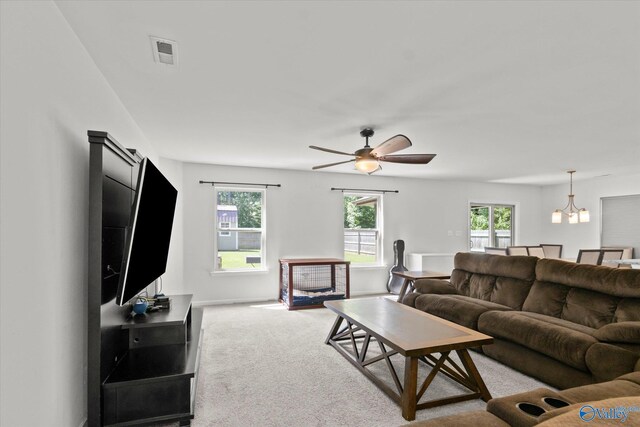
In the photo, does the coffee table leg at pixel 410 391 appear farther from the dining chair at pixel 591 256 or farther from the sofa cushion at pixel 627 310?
the dining chair at pixel 591 256

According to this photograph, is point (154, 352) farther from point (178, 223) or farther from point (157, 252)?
point (178, 223)

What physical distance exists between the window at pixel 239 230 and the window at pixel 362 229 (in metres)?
1.72

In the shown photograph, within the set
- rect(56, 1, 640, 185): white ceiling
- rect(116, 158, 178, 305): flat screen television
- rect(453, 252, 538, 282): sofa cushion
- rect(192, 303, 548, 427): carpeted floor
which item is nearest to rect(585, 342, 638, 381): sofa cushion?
rect(192, 303, 548, 427): carpeted floor

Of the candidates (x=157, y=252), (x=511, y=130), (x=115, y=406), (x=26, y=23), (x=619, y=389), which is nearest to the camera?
(x=26, y=23)

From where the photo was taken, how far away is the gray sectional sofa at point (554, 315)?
7.81ft

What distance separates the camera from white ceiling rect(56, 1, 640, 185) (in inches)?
68.1

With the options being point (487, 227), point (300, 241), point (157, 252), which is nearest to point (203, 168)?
point (300, 241)

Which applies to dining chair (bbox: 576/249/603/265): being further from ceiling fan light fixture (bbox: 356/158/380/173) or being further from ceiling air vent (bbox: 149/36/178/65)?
ceiling air vent (bbox: 149/36/178/65)

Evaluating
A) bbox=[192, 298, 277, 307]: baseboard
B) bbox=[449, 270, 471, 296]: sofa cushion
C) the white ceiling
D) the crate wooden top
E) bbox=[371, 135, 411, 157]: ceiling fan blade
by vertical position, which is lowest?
bbox=[192, 298, 277, 307]: baseboard

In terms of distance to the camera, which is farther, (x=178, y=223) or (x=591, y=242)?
(x=591, y=242)

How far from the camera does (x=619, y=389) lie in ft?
5.36

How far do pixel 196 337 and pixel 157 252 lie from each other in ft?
2.65

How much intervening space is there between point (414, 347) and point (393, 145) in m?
1.72

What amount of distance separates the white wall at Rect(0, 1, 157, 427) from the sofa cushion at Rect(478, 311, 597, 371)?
3.30m
